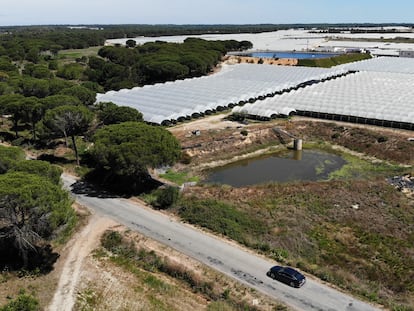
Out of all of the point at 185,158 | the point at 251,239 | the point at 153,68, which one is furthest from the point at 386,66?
the point at 251,239

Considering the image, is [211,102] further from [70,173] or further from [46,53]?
[46,53]

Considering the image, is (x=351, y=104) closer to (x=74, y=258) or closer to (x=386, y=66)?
(x=386, y=66)

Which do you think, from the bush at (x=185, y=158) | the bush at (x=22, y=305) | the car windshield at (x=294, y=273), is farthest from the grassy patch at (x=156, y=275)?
the bush at (x=185, y=158)

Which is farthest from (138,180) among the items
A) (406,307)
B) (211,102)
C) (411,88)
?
(411,88)

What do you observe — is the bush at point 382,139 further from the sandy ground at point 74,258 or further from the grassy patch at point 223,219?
the sandy ground at point 74,258

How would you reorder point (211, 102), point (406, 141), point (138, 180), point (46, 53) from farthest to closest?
1. point (46, 53)
2. point (211, 102)
3. point (406, 141)
4. point (138, 180)
